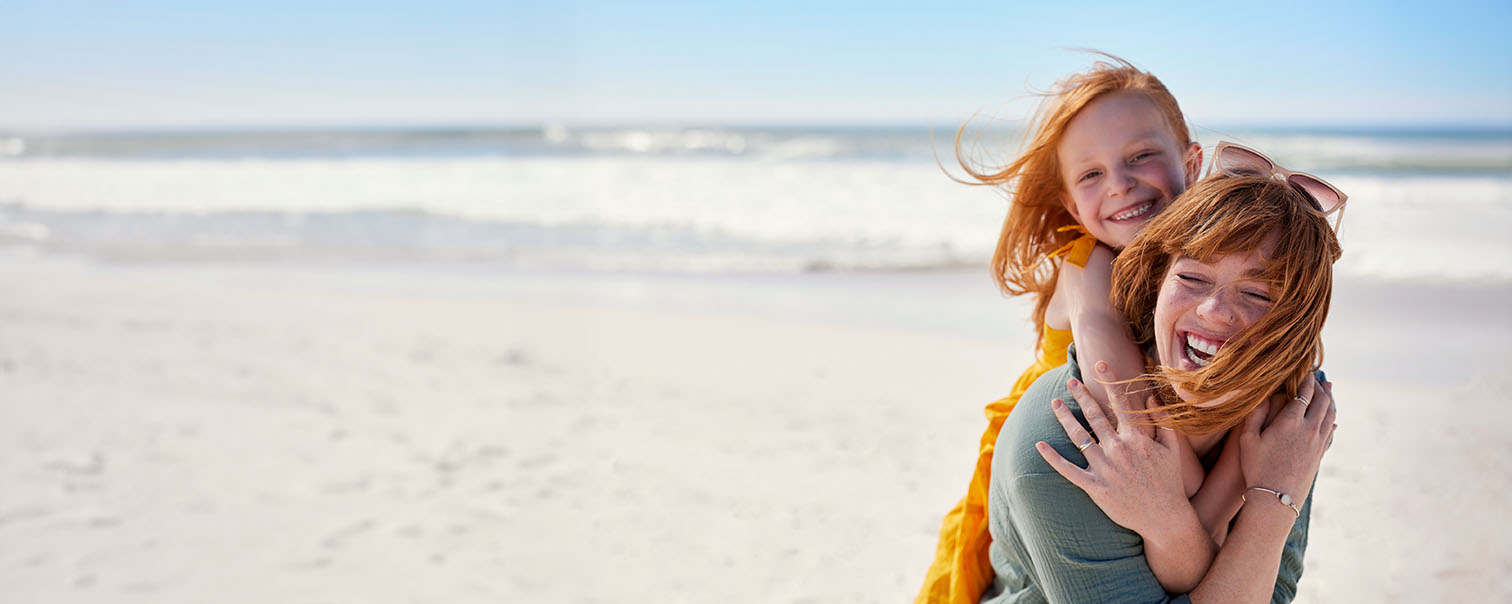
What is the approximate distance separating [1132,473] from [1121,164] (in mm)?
820

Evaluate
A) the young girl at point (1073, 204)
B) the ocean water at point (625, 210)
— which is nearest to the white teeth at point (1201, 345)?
the young girl at point (1073, 204)

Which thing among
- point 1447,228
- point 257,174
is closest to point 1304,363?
point 1447,228

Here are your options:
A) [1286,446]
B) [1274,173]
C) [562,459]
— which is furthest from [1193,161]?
[562,459]

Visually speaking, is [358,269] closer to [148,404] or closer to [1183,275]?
[148,404]

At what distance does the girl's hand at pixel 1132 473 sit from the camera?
5.14 feet

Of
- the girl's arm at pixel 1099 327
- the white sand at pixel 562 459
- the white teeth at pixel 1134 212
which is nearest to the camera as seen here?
the girl's arm at pixel 1099 327

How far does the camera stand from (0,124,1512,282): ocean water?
35.4ft

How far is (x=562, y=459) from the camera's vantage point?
484 cm

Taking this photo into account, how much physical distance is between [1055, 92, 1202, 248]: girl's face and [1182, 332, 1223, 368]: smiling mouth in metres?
0.47

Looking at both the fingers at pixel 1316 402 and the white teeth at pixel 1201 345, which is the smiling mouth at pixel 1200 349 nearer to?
the white teeth at pixel 1201 345

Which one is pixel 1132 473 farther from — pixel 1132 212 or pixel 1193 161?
pixel 1193 161

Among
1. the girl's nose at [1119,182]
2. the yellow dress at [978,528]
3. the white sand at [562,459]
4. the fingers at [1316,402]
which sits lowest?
the white sand at [562,459]

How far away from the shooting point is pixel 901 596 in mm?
3592

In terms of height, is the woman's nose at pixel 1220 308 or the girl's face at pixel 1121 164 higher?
the girl's face at pixel 1121 164
